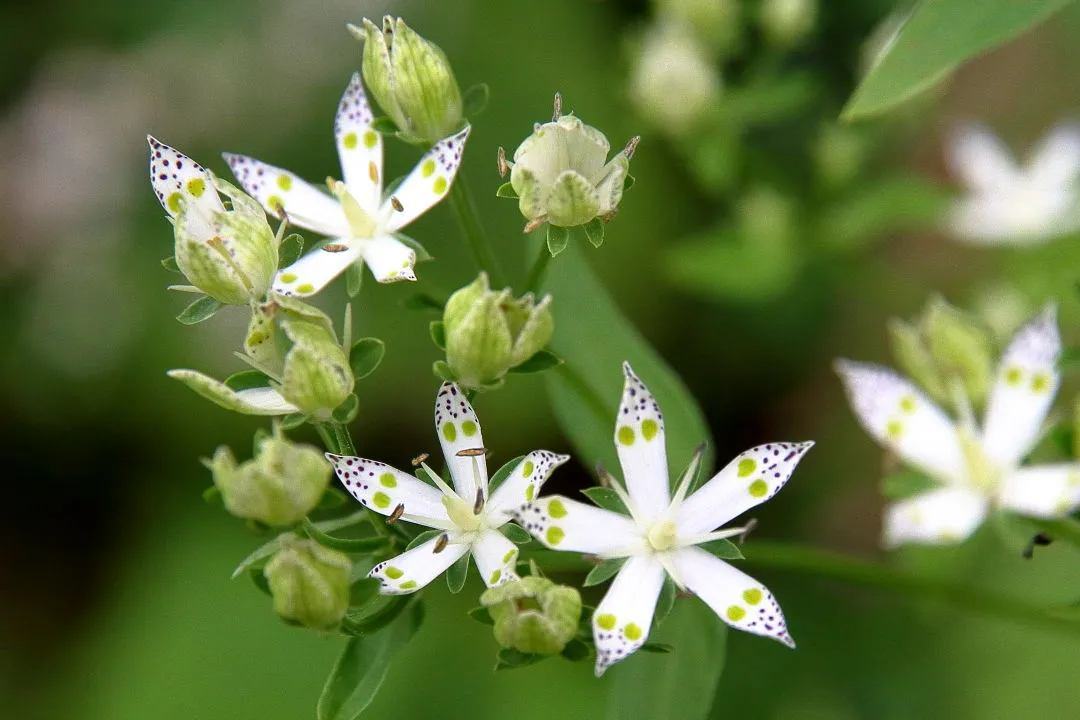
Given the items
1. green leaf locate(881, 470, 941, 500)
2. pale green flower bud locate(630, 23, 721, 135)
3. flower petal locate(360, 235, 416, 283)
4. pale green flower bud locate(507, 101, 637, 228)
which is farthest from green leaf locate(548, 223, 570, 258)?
pale green flower bud locate(630, 23, 721, 135)

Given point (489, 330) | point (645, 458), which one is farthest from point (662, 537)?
point (489, 330)

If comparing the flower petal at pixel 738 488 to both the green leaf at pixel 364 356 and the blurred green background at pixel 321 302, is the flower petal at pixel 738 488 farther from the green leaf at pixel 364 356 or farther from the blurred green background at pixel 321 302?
the blurred green background at pixel 321 302

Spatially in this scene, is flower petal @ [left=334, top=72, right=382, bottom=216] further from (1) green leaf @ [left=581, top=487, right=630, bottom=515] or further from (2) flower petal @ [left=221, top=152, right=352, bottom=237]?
(1) green leaf @ [left=581, top=487, right=630, bottom=515]

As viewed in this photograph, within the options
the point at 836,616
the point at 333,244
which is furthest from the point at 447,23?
the point at 836,616

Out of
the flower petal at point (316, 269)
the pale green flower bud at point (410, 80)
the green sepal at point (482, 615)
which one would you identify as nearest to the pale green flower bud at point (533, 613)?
the green sepal at point (482, 615)

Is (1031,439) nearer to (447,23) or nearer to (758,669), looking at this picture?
(758,669)

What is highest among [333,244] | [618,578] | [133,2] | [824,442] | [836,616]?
[133,2]
